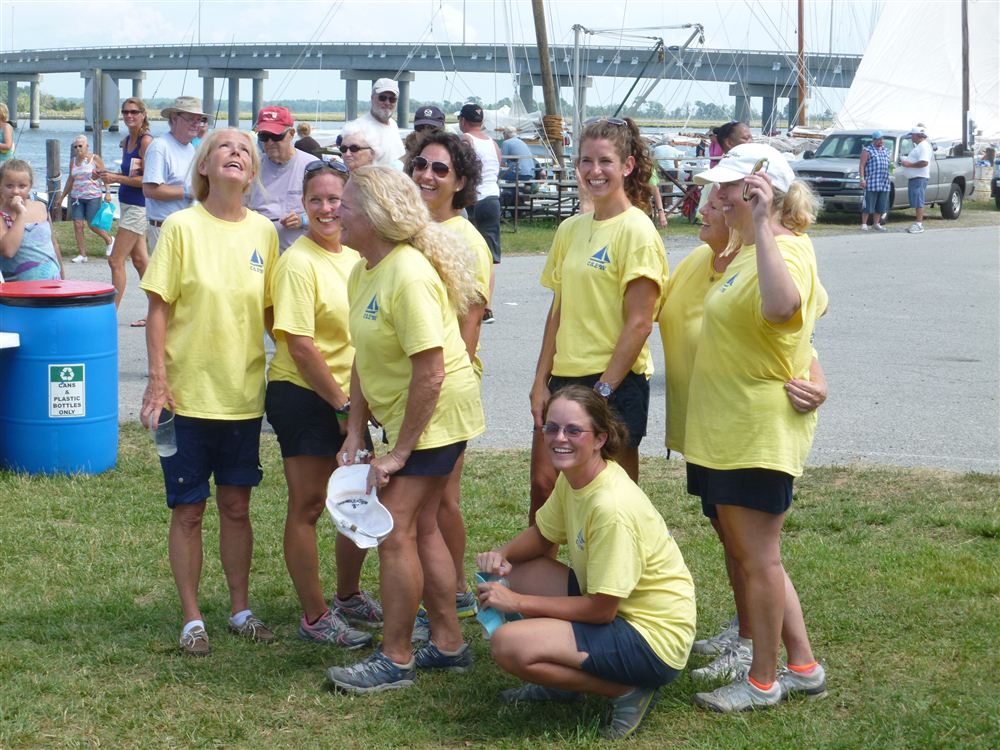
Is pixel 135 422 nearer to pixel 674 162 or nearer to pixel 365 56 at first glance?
pixel 674 162

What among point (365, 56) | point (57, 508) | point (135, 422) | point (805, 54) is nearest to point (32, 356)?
point (57, 508)

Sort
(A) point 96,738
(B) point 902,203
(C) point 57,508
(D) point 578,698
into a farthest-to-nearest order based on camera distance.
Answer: (B) point 902,203, (C) point 57,508, (D) point 578,698, (A) point 96,738

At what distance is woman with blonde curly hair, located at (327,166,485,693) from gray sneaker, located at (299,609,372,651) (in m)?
0.41

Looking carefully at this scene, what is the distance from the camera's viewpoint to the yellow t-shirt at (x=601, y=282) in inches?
175

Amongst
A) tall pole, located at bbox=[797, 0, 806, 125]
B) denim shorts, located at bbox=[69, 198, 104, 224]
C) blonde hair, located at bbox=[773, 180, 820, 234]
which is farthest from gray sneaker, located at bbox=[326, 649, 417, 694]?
tall pole, located at bbox=[797, 0, 806, 125]

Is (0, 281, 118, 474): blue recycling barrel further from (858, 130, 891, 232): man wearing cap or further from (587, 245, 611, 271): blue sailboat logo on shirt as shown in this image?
(858, 130, 891, 232): man wearing cap

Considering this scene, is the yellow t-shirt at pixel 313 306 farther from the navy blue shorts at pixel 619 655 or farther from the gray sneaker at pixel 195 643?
the navy blue shorts at pixel 619 655

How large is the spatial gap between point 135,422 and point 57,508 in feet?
5.70

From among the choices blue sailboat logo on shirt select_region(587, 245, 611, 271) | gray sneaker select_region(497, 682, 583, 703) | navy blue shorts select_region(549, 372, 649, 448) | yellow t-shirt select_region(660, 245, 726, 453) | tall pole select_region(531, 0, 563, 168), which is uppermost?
tall pole select_region(531, 0, 563, 168)

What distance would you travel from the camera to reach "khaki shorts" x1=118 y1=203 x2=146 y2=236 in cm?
1026

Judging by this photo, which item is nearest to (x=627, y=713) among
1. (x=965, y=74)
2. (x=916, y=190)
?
(x=916, y=190)

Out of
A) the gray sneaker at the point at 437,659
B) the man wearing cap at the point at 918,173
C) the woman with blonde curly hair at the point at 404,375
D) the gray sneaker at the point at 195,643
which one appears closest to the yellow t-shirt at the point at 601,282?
the woman with blonde curly hair at the point at 404,375

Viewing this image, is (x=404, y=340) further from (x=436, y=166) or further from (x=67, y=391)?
(x=67, y=391)

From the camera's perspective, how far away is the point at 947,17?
43.2 m
